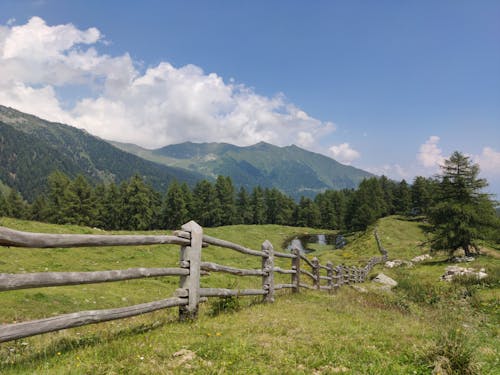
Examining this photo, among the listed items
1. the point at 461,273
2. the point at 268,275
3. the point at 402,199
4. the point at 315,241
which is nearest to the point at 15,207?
the point at 315,241

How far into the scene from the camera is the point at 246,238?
2415 inches

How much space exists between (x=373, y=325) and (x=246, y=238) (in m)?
53.9

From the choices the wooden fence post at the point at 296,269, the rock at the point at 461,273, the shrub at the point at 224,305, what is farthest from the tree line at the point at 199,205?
the shrub at the point at 224,305

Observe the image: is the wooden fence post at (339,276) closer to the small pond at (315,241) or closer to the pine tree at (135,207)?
the small pond at (315,241)

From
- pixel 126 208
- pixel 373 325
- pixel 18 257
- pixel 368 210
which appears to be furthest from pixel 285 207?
pixel 373 325

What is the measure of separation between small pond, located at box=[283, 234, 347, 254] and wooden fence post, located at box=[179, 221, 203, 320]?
5761 cm

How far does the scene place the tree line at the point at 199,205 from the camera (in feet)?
254

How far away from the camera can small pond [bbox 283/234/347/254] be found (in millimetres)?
68812

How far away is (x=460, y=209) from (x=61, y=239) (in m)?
32.5

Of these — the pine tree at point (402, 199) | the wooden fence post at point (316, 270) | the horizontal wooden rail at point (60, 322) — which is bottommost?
the wooden fence post at point (316, 270)

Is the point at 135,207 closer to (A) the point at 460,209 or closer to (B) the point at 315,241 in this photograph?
(B) the point at 315,241

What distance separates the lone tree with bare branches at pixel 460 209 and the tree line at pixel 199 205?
171 feet

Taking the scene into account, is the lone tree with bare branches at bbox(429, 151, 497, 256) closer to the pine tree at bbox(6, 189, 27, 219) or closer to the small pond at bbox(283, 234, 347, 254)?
the small pond at bbox(283, 234, 347, 254)

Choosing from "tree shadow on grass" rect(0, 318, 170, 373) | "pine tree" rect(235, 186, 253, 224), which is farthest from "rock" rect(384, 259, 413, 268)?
"pine tree" rect(235, 186, 253, 224)
